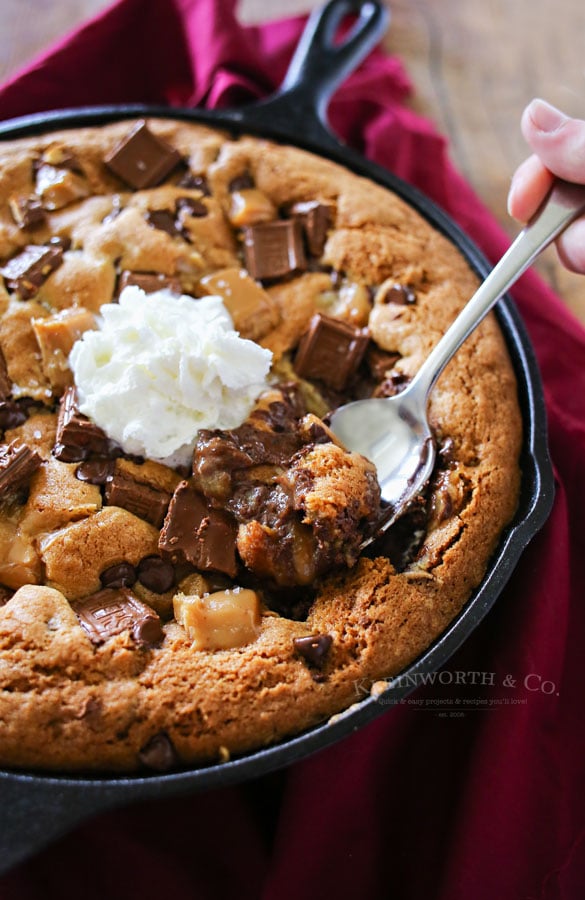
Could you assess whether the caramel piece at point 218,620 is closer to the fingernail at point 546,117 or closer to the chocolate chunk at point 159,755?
the chocolate chunk at point 159,755

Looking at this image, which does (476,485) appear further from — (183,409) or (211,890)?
(211,890)

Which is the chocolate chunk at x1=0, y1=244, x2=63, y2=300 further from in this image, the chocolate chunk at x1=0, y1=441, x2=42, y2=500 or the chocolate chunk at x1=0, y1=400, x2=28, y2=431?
the chocolate chunk at x1=0, y1=441, x2=42, y2=500

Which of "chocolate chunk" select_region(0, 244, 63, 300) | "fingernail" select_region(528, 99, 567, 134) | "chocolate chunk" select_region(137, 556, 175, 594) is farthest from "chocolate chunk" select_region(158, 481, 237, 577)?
"fingernail" select_region(528, 99, 567, 134)

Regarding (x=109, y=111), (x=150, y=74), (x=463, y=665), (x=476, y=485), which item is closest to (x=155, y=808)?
(x=463, y=665)

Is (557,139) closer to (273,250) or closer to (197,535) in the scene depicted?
(273,250)

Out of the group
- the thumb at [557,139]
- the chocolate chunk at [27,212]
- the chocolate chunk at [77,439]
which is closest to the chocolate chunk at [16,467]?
the chocolate chunk at [77,439]
